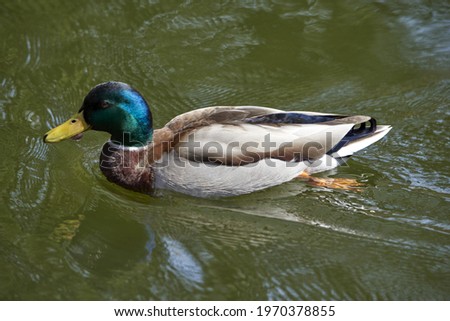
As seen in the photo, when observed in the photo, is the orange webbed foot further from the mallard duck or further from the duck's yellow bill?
the duck's yellow bill

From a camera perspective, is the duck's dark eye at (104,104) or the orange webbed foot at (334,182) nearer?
the duck's dark eye at (104,104)

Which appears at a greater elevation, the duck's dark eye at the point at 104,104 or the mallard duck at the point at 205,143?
the duck's dark eye at the point at 104,104

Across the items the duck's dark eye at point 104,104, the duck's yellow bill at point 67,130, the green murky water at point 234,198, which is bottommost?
the green murky water at point 234,198

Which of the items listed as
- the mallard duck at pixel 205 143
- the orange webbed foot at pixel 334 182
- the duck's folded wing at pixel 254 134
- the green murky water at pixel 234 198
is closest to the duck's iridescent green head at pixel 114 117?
the mallard duck at pixel 205 143

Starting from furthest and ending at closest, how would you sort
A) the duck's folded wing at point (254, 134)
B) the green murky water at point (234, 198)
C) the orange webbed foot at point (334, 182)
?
1. the orange webbed foot at point (334, 182)
2. the duck's folded wing at point (254, 134)
3. the green murky water at point (234, 198)

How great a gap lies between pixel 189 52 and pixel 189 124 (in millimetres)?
2211

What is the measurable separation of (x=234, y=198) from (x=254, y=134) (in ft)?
1.98

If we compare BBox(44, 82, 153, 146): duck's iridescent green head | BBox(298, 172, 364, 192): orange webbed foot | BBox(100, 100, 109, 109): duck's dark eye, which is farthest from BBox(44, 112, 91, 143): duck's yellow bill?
BBox(298, 172, 364, 192): orange webbed foot

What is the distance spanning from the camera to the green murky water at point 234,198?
5.47 meters

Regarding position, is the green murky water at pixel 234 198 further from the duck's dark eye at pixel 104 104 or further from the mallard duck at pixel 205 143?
the duck's dark eye at pixel 104 104

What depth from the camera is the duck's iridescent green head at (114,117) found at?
6430mm

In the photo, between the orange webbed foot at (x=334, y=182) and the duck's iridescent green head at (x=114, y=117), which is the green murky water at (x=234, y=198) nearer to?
the orange webbed foot at (x=334, y=182)

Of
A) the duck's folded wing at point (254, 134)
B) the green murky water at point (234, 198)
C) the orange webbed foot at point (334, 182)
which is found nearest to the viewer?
the green murky water at point (234, 198)

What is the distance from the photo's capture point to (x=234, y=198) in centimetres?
664
